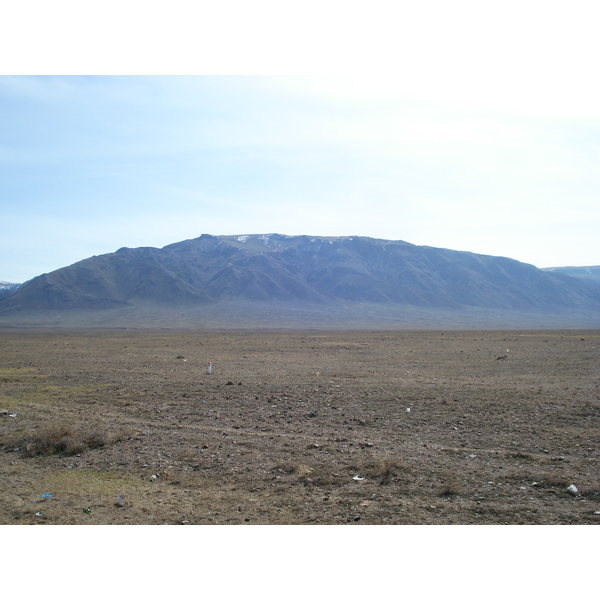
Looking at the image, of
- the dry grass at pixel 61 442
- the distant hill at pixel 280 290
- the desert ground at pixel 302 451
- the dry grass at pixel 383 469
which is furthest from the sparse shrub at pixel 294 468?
the distant hill at pixel 280 290

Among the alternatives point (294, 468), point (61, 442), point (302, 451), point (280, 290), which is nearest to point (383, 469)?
point (294, 468)

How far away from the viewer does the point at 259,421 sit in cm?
1114

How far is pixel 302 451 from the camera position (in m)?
8.70

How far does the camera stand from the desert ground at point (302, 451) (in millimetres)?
6223

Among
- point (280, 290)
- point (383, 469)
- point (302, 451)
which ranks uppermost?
point (280, 290)

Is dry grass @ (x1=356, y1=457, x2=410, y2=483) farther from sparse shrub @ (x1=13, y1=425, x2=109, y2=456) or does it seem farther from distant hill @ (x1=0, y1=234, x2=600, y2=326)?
distant hill @ (x1=0, y1=234, x2=600, y2=326)

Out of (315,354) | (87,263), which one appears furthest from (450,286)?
(315,354)

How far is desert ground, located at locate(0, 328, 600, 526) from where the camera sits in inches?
245

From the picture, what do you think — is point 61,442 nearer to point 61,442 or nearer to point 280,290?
point 61,442

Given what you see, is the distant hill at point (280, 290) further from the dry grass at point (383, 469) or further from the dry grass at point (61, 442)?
Result: the dry grass at point (383, 469)

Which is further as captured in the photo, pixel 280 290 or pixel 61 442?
pixel 280 290

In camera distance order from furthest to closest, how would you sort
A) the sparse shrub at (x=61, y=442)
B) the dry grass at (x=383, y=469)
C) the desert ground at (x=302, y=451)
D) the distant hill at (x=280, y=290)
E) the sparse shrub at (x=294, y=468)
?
the distant hill at (x=280, y=290), the sparse shrub at (x=61, y=442), the sparse shrub at (x=294, y=468), the dry grass at (x=383, y=469), the desert ground at (x=302, y=451)

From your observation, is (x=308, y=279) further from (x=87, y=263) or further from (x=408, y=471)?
(x=408, y=471)

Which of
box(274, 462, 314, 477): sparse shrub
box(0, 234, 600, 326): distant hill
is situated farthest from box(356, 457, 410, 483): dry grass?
box(0, 234, 600, 326): distant hill
